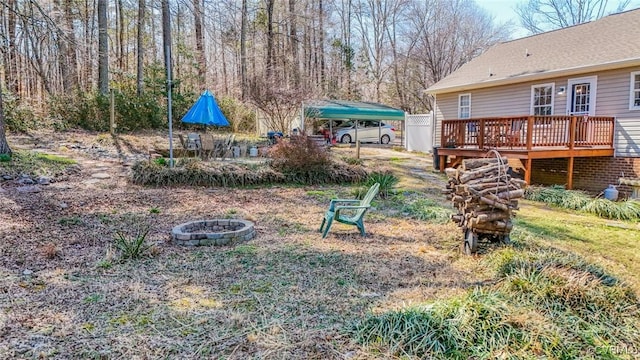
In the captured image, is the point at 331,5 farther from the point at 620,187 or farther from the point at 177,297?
the point at 177,297

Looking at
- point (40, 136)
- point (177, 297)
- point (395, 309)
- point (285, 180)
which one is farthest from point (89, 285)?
point (40, 136)

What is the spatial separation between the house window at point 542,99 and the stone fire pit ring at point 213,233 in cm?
1061

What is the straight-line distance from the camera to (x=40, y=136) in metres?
12.8

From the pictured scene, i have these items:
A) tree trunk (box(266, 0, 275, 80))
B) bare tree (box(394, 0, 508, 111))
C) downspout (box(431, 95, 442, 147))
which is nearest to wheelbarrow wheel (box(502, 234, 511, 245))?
downspout (box(431, 95, 442, 147))

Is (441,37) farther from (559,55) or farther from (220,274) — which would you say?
(220,274)

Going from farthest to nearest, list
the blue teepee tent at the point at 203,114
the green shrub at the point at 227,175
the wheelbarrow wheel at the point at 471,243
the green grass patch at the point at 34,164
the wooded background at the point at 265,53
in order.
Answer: the wooded background at the point at 265,53 < the blue teepee tent at the point at 203,114 < the green shrub at the point at 227,175 < the green grass patch at the point at 34,164 < the wheelbarrow wheel at the point at 471,243

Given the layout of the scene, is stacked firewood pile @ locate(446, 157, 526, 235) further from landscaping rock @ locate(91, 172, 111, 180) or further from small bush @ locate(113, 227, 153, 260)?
landscaping rock @ locate(91, 172, 111, 180)

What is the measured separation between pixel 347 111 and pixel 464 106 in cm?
623

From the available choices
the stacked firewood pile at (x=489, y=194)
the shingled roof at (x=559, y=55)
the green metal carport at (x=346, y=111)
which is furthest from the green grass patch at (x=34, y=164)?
the shingled roof at (x=559, y=55)

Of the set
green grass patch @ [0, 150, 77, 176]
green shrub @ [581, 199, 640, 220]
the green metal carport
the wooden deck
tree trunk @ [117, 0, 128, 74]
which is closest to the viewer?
green shrub @ [581, 199, 640, 220]

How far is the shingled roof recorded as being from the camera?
10828 mm

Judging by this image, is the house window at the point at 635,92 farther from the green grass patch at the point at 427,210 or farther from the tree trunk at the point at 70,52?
the tree trunk at the point at 70,52

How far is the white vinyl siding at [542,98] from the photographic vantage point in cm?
1229

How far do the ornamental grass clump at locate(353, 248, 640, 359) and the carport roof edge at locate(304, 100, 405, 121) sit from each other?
15.7 metres
